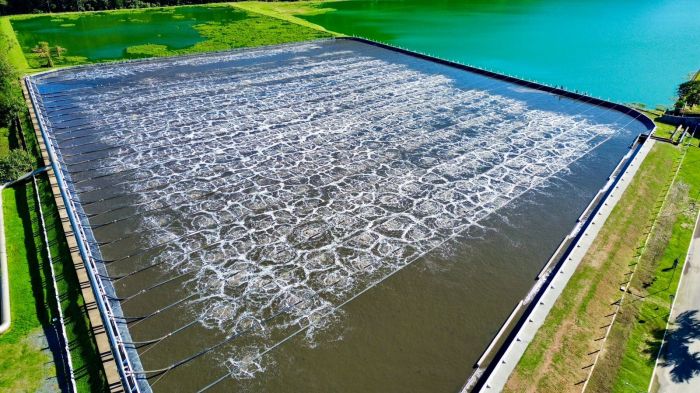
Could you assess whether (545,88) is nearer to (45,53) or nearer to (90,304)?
(90,304)

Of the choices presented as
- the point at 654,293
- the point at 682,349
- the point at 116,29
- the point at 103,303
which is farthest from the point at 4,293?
the point at 116,29

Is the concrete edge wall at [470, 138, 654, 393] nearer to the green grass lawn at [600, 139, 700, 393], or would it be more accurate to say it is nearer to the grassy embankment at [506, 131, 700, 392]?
the grassy embankment at [506, 131, 700, 392]

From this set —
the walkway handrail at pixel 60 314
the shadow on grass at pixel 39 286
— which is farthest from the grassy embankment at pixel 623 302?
the shadow on grass at pixel 39 286

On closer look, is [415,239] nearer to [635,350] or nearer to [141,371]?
[635,350]

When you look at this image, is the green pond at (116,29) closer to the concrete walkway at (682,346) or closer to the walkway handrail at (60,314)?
the walkway handrail at (60,314)

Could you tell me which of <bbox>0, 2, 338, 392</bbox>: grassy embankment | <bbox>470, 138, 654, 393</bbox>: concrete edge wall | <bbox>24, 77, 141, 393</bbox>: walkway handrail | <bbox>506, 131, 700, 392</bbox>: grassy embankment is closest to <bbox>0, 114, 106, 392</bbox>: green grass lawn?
<bbox>0, 2, 338, 392</bbox>: grassy embankment


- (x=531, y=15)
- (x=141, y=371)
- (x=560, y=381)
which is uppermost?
(x=531, y=15)

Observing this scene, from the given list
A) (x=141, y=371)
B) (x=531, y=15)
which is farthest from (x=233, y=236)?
(x=531, y=15)
